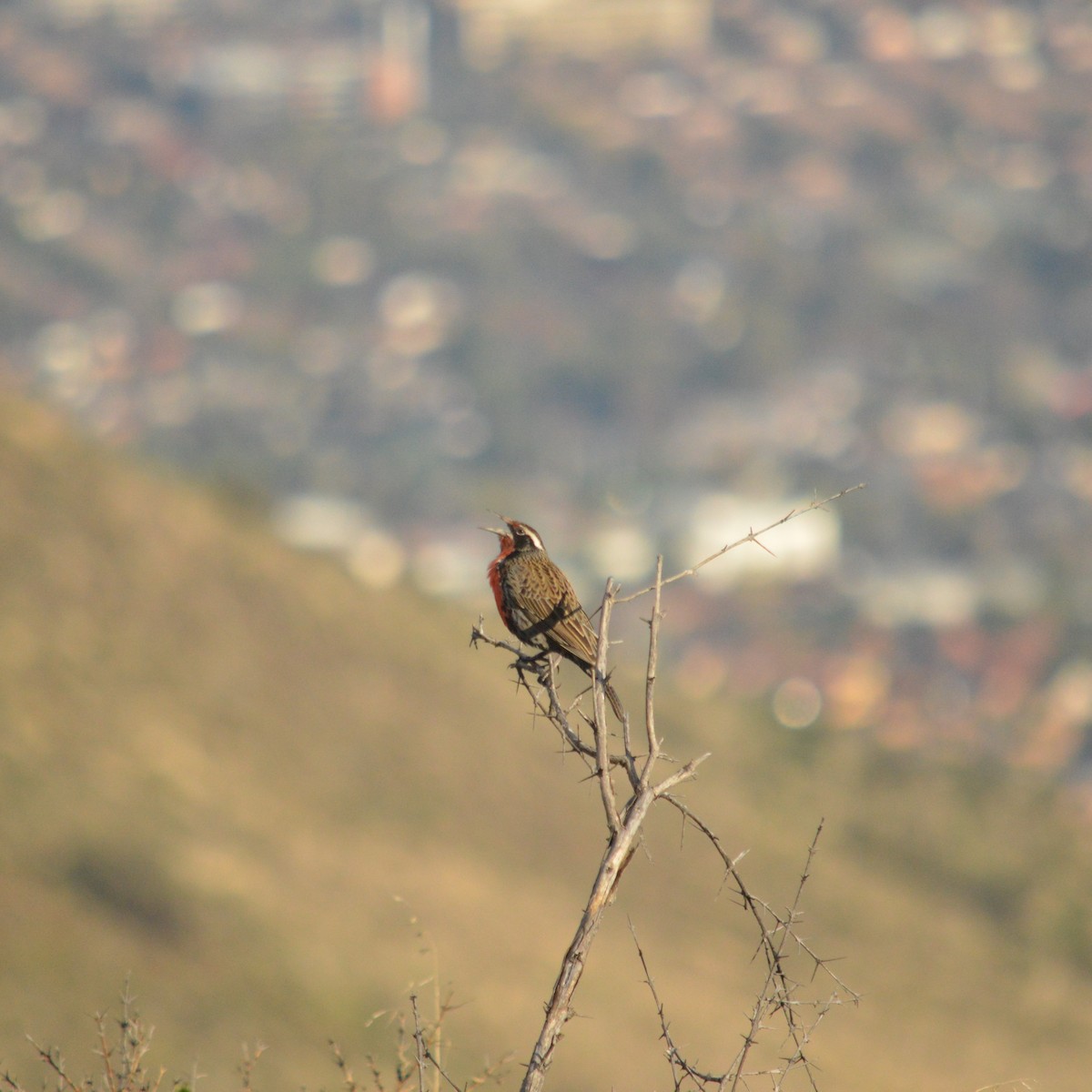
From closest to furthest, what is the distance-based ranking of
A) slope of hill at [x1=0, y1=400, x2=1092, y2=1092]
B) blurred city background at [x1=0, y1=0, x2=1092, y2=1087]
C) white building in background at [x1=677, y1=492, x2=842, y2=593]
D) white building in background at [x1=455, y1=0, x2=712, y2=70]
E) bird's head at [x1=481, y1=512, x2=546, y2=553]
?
bird's head at [x1=481, y1=512, x2=546, y2=553] → slope of hill at [x1=0, y1=400, x2=1092, y2=1092] → blurred city background at [x1=0, y1=0, x2=1092, y2=1087] → white building in background at [x1=677, y1=492, x2=842, y2=593] → white building in background at [x1=455, y1=0, x2=712, y2=70]

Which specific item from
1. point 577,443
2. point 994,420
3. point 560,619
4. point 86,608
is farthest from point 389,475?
point 560,619

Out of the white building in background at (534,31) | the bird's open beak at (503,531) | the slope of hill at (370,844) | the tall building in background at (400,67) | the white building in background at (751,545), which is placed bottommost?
the bird's open beak at (503,531)

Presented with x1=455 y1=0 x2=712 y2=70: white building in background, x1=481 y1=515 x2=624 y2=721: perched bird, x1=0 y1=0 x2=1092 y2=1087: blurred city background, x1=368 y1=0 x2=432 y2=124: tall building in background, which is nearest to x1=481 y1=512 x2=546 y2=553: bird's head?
x1=481 y1=515 x2=624 y2=721: perched bird

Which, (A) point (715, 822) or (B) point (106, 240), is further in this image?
(B) point (106, 240)

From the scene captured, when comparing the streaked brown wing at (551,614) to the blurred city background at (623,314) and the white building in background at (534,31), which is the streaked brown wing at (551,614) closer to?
the blurred city background at (623,314)

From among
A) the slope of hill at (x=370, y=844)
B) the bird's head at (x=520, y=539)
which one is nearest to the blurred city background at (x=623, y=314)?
the slope of hill at (x=370, y=844)

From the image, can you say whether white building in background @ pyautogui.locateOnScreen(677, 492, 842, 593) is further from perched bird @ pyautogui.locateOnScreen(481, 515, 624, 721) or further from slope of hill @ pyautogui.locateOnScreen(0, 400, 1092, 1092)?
perched bird @ pyautogui.locateOnScreen(481, 515, 624, 721)

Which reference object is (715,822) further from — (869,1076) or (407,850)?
(869,1076)
